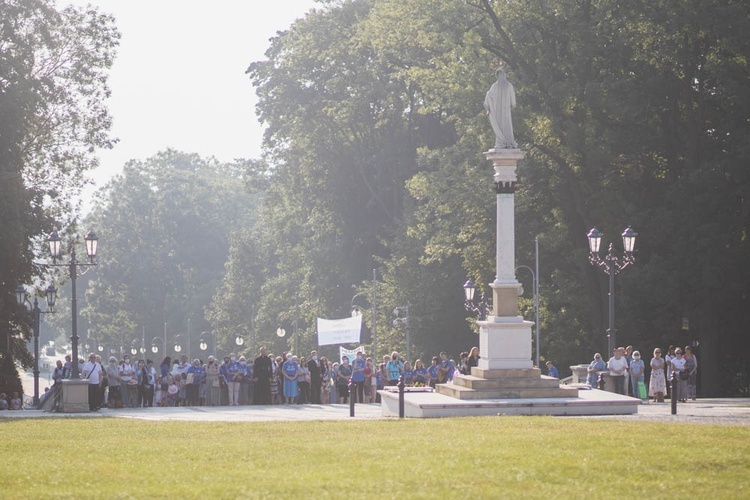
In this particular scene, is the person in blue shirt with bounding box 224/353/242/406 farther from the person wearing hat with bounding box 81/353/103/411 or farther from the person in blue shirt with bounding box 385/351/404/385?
the person wearing hat with bounding box 81/353/103/411

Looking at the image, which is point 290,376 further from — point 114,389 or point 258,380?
point 114,389

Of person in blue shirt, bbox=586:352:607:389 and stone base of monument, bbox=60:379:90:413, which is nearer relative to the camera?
stone base of monument, bbox=60:379:90:413

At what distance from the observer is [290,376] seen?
41000mm

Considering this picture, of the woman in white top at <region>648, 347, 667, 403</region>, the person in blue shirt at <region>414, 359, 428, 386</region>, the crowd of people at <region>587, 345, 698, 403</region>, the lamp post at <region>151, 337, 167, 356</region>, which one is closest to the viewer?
the crowd of people at <region>587, 345, 698, 403</region>

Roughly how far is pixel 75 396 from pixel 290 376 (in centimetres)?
706

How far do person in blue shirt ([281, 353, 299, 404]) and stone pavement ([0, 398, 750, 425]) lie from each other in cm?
151

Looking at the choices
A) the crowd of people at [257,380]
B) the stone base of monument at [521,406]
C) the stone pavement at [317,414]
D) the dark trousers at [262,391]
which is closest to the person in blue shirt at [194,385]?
the crowd of people at [257,380]

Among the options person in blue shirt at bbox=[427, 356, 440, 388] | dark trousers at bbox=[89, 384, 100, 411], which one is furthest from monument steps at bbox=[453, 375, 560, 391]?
dark trousers at bbox=[89, 384, 100, 411]

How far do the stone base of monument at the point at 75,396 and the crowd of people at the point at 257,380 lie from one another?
11.7 ft

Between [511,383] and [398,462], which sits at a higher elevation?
[511,383]

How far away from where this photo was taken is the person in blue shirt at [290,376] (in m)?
40.9

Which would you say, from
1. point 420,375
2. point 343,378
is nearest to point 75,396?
point 343,378

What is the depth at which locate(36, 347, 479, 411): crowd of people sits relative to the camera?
41156 mm

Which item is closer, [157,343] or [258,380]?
[258,380]
